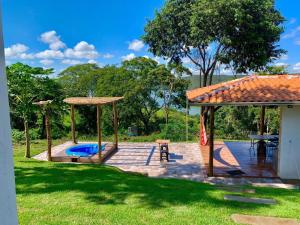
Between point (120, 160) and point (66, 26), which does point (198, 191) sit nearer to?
point (120, 160)

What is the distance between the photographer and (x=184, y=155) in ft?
45.5

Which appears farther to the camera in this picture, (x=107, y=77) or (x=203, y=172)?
(x=107, y=77)

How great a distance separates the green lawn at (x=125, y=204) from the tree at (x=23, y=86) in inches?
196

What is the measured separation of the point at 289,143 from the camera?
1008 centimetres

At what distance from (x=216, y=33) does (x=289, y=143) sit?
889 cm

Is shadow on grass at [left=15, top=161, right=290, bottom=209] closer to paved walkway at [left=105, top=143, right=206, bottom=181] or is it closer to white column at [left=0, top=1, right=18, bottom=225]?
paved walkway at [left=105, top=143, right=206, bottom=181]

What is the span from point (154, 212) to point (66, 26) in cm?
2679

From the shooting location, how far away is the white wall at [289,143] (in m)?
9.98

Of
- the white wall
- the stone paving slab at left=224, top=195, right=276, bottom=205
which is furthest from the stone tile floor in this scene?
the stone paving slab at left=224, top=195, right=276, bottom=205

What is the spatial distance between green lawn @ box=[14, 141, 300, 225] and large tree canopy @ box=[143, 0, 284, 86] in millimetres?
11846

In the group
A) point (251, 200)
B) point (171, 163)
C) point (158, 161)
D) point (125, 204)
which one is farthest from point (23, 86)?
point (251, 200)

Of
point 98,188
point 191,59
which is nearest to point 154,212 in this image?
point 98,188

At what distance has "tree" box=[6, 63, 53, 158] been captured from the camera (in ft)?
35.6

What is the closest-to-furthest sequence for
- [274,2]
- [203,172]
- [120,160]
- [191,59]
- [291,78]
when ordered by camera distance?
[203,172], [291,78], [120,160], [274,2], [191,59]
